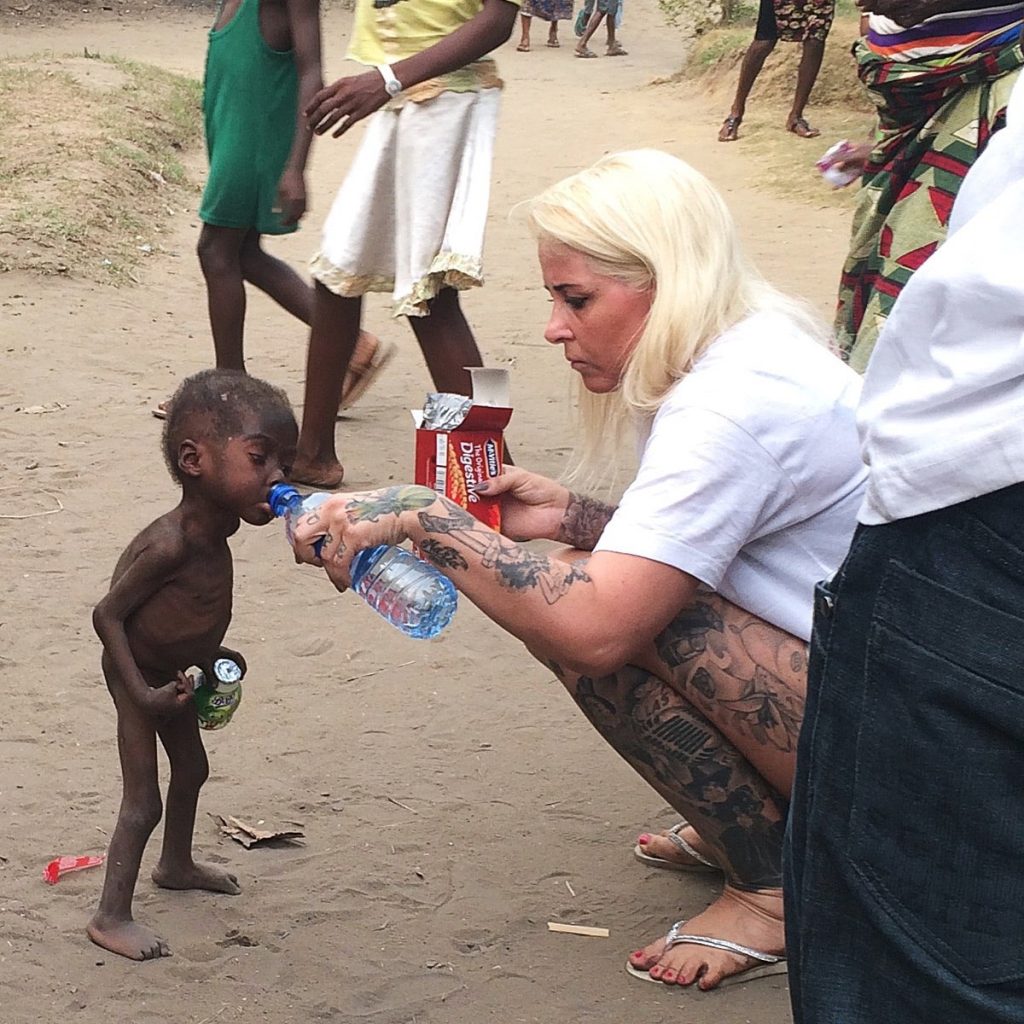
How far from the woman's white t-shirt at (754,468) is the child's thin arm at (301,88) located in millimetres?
2279

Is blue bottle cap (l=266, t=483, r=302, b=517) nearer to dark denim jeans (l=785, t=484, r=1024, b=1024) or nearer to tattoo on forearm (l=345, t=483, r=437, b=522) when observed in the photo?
tattoo on forearm (l=345, t=483, r=437, b=522)

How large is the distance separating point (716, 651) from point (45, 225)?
5690 millimetres

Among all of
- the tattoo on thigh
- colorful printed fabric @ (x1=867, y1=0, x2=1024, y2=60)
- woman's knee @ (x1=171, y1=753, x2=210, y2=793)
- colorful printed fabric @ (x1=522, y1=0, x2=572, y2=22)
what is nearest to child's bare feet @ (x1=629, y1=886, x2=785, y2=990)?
the tattoo on thigh

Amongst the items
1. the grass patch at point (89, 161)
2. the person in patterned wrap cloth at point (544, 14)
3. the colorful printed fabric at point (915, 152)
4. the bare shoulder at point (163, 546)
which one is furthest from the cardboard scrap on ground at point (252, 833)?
the person in patterned wrap cloth at point (544, 14)

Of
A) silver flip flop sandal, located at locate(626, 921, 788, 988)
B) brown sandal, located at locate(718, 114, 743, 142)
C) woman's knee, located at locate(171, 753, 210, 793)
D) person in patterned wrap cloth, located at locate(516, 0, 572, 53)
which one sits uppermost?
woman's knee, located at locate(171, 753, 210, 793)

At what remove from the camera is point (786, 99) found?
40.7 feet

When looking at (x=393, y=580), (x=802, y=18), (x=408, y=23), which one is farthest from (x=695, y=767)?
(x=802, y=18)

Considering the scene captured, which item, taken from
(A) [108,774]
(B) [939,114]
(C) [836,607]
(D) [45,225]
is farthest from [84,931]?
(D) [45,225]

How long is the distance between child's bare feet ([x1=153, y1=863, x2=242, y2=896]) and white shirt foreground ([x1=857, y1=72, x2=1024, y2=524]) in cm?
179

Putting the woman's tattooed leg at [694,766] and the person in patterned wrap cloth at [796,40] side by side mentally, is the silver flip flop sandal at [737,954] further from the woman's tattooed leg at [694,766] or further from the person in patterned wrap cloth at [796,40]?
the person in patterned wrap cloth at [796,40]

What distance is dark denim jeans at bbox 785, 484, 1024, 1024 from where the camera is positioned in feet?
4.87

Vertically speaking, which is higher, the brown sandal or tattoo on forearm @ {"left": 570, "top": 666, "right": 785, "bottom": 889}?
tattoo on forearm @ {"left": 570, "top": 666, "right": 785, "bottom": 889}

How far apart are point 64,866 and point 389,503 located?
1.06 m

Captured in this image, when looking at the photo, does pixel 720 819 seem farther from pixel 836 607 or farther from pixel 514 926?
pixel 836 607
